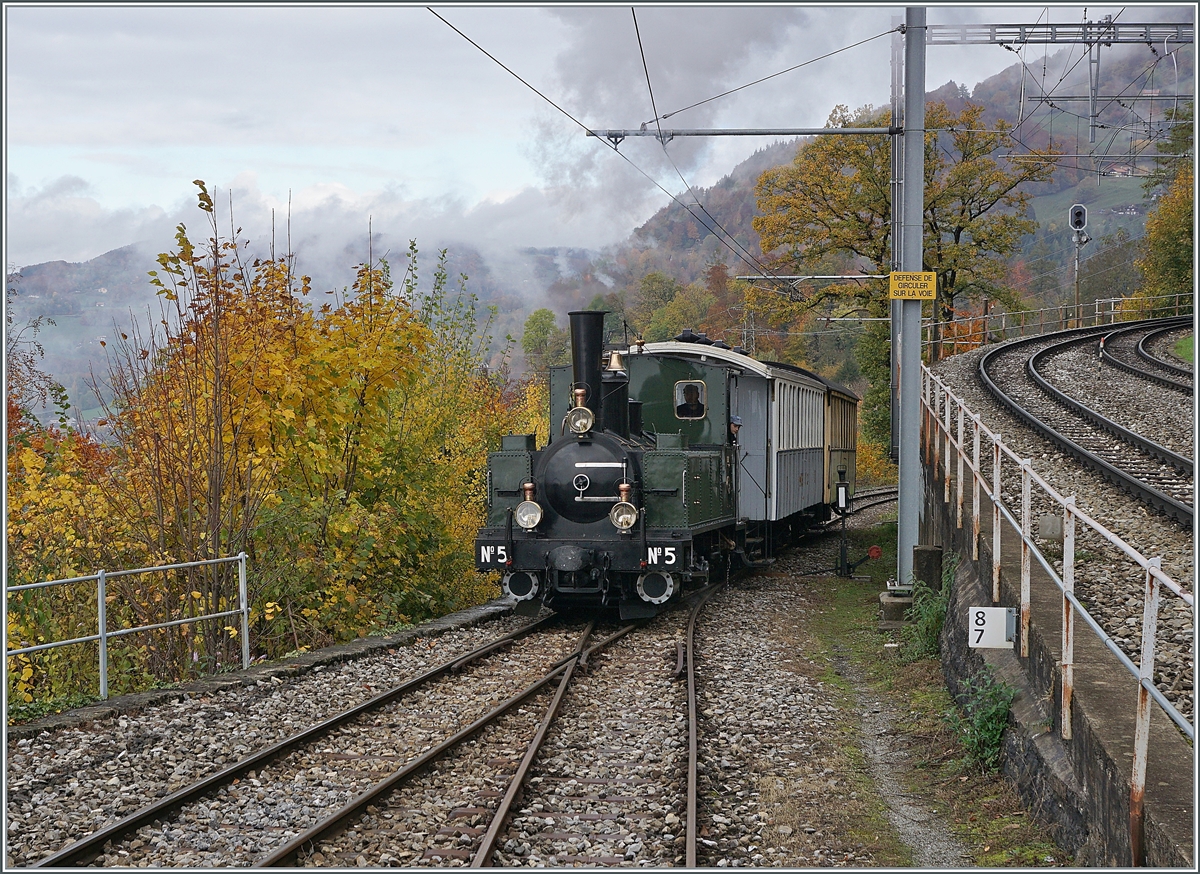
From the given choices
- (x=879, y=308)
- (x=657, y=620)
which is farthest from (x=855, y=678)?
(x=879, y=308)

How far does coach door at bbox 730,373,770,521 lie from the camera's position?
609 inches

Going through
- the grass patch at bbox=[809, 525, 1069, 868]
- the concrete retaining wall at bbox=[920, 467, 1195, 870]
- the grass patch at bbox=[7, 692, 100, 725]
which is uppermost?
the concrete retaining wall at bbox=[920, 467, 1195, 870]

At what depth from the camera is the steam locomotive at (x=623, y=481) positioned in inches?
479

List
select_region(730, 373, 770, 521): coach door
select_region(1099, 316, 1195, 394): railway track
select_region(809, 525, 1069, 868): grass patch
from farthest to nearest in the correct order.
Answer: select_region(1099, 316, 1195, 394): railway track
select_region(730, 373, 770, 521): coach door
select_region(809, 525, 1069, 868): grass patch

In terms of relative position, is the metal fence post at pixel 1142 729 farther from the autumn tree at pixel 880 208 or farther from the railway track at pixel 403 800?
the autumn tree at pixel 880 208

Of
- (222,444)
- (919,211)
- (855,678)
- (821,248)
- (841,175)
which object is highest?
(841,175)

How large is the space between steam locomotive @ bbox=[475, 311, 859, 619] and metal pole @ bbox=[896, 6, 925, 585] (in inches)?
93.6

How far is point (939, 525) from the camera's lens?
43.4 feet

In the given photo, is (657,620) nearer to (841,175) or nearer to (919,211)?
(919,211)

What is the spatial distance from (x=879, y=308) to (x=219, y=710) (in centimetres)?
2354

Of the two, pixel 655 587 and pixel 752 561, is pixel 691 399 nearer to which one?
pixel 655 587

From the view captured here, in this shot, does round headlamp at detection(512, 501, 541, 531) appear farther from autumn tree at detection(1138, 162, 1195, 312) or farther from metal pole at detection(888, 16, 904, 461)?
autumn tree at detection(1138, 162, 1195, 312)

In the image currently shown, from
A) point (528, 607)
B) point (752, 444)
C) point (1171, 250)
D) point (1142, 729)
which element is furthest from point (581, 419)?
point (1171, 250)

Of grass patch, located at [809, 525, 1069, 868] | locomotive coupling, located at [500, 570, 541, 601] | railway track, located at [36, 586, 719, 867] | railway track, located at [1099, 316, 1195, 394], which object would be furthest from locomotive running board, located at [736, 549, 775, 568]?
railway track, located at [1099, 316, 1195, 394]
